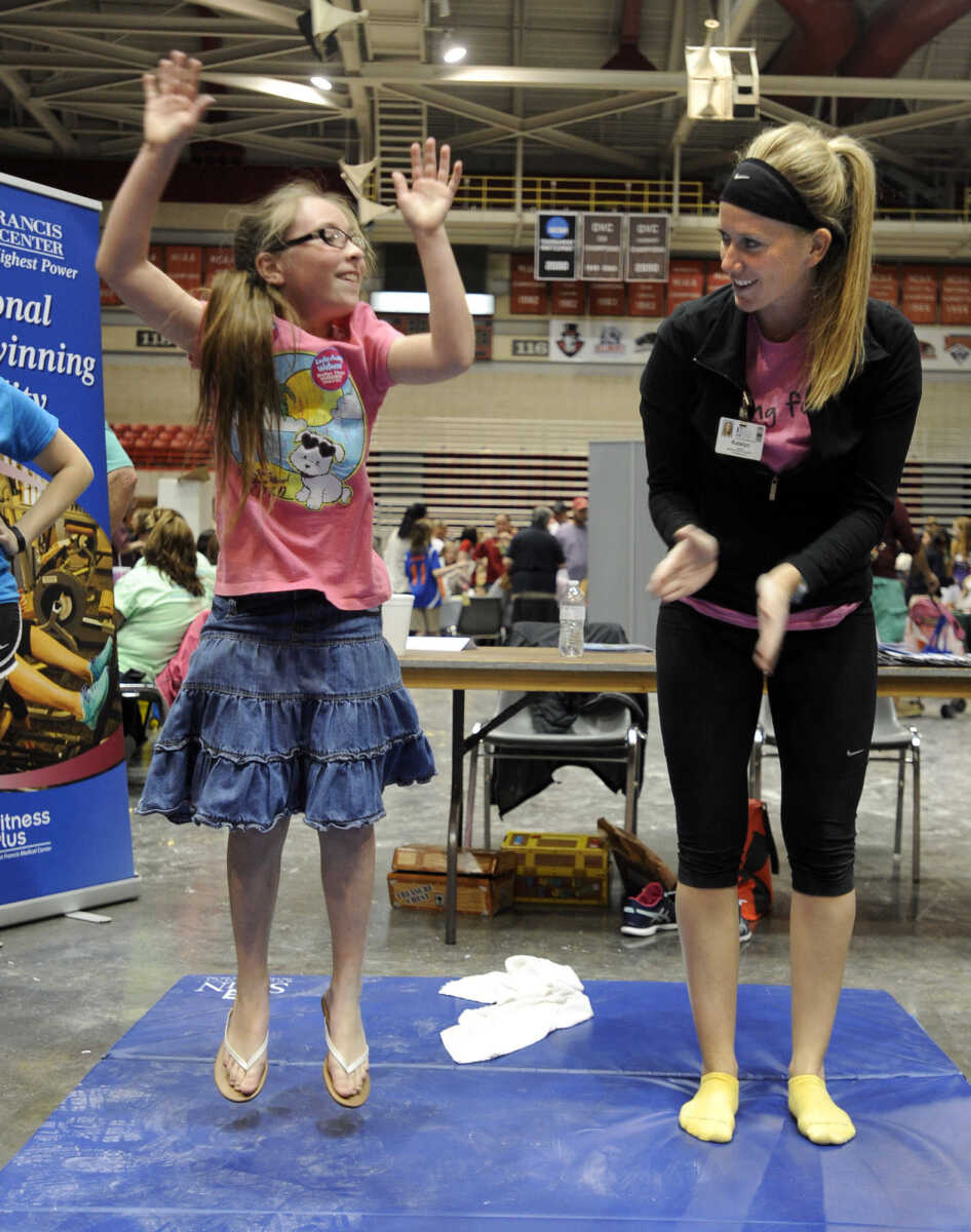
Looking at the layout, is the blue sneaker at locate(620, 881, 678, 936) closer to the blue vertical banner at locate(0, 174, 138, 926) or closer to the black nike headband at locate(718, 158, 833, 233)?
the blue vertical banner at locate(0, 174, 138, 926)

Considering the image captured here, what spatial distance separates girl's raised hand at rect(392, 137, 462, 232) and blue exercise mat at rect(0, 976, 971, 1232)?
1.38 metres

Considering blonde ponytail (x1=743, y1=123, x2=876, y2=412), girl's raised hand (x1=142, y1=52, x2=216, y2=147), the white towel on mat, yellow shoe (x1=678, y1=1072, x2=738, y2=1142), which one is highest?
girl's raised hand (x1=142, y1=52, x2=216, y2=147)

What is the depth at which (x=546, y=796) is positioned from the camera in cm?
552

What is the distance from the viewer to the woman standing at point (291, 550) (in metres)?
1.86

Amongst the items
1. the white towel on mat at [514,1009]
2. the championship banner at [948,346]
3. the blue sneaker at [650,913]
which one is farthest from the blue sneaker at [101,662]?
the championship banner at [948,346]

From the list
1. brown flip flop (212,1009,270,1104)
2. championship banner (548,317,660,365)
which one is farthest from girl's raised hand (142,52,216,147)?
championship banner (548,317,660,365)

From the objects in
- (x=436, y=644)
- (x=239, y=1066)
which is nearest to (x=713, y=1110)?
(x=239, y=1066)

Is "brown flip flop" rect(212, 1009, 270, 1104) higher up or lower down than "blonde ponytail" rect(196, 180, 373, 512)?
lower down

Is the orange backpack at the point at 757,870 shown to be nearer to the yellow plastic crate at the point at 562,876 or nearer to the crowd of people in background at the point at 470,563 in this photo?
the yellow plastic crate at the point at 562,876

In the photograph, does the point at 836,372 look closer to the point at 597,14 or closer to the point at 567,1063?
the point at 567,1063

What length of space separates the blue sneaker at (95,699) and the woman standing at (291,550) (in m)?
1.72

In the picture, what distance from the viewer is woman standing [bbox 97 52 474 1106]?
6.10ft

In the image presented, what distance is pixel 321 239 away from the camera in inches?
74.9

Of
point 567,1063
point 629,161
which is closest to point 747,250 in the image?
point 567,1063
